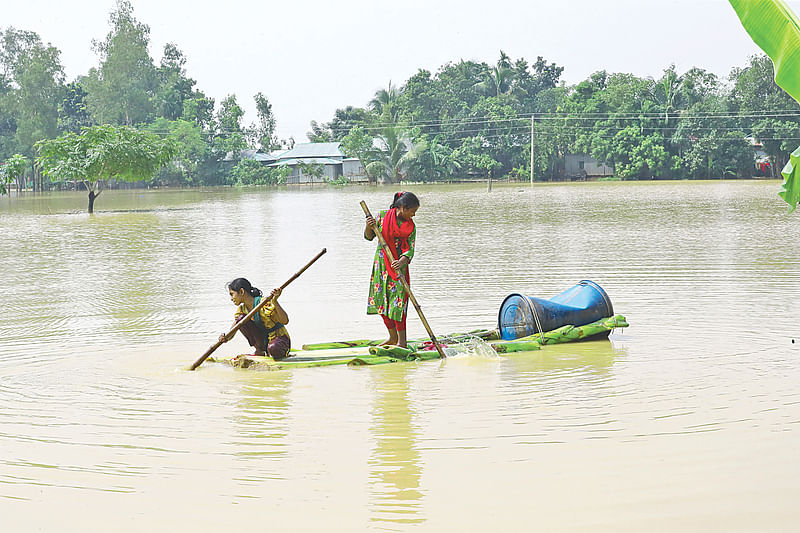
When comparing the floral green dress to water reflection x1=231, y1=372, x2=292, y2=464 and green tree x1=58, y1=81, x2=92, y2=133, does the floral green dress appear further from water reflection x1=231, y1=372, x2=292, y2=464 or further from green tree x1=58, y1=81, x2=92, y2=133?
Result: green tree x1=58, y1=81, x2=92, y2=133

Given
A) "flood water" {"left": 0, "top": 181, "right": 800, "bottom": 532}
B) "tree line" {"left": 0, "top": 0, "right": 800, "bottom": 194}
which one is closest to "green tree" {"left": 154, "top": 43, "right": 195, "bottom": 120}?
"tree line" {"left": 0, "top": 0, "right": 800, "bottom": 194}

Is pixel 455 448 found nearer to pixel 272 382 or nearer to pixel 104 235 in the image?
pixel 272 382

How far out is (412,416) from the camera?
17.6 feet

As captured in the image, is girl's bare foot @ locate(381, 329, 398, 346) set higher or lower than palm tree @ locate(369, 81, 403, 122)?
lower

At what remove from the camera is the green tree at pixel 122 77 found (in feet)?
232

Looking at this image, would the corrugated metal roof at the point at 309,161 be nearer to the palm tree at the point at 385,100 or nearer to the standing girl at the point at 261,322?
the palm tree at the point at 385,100

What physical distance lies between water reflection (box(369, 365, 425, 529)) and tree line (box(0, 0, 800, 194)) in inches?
1982

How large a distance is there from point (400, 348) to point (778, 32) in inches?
135

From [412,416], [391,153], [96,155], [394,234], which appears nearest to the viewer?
[412,416]

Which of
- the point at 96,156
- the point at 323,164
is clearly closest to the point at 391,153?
the point at 323,164

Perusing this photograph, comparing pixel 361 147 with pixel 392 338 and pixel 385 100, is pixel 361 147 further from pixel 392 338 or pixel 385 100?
pixel 392 338

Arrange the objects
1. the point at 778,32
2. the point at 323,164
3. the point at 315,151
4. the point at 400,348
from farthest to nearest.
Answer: the point at 315,151 < the point at 323,164 < the point at 400,348 < the point at 778,32

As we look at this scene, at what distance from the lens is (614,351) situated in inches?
283

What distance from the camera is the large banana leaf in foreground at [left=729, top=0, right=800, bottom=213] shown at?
15.6 ft
